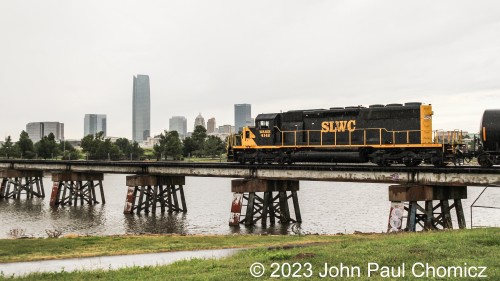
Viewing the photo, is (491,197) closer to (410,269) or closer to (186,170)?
(186,170)

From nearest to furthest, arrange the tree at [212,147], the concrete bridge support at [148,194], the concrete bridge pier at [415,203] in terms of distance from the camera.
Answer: the concrete bridge pier at [415,203], the concrete bridge support at [148,194], the tree at [212,147]

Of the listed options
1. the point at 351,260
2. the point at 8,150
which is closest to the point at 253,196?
the point at 351,260

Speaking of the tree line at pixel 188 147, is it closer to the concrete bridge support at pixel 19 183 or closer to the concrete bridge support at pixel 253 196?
the concrete bridge support at pixel 19 183

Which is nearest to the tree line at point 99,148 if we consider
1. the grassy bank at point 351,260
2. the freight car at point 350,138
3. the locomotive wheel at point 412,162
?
the freight car at point 350,138

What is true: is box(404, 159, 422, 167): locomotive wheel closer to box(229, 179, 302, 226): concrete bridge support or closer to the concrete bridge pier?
the concrete bridge pier

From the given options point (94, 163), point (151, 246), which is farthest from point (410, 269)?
point (94, 163)

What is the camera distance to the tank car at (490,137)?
27.1 meters

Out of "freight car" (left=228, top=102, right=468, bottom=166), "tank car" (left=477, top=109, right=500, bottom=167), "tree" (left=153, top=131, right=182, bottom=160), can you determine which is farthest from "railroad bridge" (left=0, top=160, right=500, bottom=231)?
"tree" (left=153, top=131, right=182, bottom=160)

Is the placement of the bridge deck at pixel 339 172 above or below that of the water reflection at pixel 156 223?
above

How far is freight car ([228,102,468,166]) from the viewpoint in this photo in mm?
30094

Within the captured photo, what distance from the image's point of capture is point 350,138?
32.6m

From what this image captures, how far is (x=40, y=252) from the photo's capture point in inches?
771

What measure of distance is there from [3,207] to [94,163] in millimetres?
11762

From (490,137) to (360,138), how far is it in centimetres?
765
